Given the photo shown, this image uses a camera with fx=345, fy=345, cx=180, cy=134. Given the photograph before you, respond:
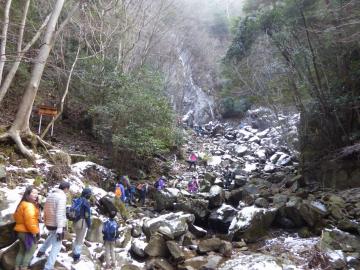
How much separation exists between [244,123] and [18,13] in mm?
25423

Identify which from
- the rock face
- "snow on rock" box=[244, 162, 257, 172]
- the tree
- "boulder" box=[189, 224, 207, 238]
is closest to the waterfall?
"snow on rock" box=[244, 162, 257, 172]

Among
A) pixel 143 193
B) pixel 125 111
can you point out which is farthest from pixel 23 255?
pixel 125 111

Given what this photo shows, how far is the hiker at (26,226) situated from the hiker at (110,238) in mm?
1572

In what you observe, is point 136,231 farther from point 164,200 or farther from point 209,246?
point 164,200

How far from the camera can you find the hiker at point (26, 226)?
5.18 m

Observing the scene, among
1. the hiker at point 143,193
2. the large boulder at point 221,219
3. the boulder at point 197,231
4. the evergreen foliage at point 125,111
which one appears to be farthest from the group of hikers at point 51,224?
the evergreen foliage at point 125,111

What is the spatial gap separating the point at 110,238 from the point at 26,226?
75.6 inches

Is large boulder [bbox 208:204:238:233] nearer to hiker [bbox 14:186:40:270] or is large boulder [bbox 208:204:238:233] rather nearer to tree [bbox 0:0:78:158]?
tree [bbox 0:0:78:158]

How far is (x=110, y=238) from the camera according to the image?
22.1ft

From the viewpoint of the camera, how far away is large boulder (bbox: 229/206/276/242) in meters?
10.1

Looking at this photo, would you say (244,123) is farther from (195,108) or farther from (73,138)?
(73,138)

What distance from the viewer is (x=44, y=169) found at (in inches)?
374

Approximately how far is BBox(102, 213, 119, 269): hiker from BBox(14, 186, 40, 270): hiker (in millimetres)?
1572

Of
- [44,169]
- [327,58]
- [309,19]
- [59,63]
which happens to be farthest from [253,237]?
[59,63]
